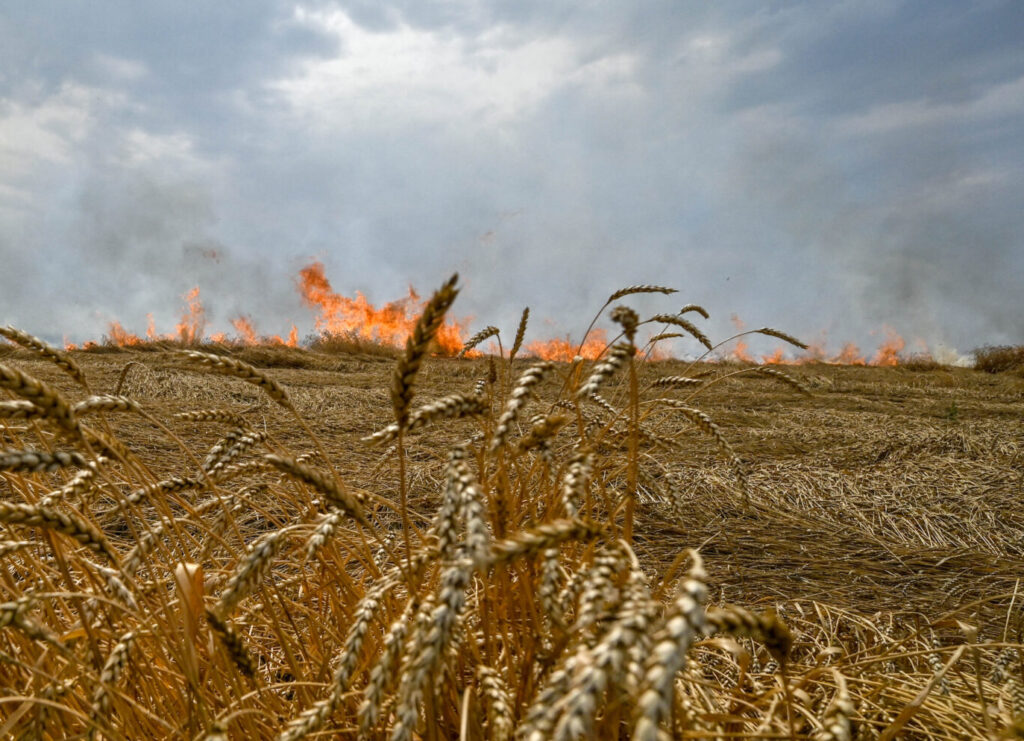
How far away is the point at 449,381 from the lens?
886 cm

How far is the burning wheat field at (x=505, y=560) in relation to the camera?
69 cm

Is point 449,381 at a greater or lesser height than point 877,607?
greater

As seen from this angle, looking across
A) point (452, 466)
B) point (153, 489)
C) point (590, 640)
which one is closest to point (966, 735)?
point (590, 640)

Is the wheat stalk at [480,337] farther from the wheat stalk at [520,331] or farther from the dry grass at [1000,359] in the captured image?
the dry grass at [1000,359]

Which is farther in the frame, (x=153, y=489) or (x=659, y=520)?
(x=659, y=520)

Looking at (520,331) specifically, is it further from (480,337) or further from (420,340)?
(420,340)

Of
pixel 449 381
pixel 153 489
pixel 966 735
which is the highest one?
pixel 449 381

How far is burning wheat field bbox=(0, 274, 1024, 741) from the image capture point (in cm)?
69

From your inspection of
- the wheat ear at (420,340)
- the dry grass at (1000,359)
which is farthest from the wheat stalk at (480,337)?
the dry grass at (1000,359)

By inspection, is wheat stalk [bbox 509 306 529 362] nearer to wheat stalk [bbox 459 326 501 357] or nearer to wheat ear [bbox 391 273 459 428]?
wheat stalk [bbox 459 326 501 357]

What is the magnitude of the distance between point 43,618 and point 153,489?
36.1 inches

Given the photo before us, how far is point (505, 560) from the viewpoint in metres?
0.54

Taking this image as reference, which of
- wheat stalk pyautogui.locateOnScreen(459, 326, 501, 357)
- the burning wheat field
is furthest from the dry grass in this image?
wheat stalk pyautogui.locateOnScreen(459, 326, 501, 357)

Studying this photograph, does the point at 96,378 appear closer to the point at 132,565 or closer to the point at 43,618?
the point at 43,618
